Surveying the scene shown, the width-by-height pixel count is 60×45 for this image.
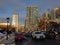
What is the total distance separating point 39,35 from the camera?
39.1 m

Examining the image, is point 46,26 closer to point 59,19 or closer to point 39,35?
point 59,19

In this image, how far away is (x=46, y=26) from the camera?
89.6 metres

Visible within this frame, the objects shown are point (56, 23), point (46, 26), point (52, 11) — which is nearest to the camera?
point (46, 26)

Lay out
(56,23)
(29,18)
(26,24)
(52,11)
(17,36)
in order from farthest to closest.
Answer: (52,11) < (29,18) < (26,24) < (56,23) < (17,36)

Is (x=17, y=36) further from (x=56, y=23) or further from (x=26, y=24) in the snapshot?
(x=26, y=24)

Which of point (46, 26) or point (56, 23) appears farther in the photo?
point (56, 23)

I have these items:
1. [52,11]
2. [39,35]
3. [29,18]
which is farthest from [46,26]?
[39,35]

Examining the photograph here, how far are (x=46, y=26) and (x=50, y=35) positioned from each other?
4952cm

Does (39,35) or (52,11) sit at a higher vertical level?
(52,11)

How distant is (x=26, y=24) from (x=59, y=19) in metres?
20.0

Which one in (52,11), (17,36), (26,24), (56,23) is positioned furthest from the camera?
(52,11)

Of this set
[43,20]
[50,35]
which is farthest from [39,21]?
[50,35]

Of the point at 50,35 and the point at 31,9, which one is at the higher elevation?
the point at 31,9

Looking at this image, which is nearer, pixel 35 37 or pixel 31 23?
pixel 35 37
